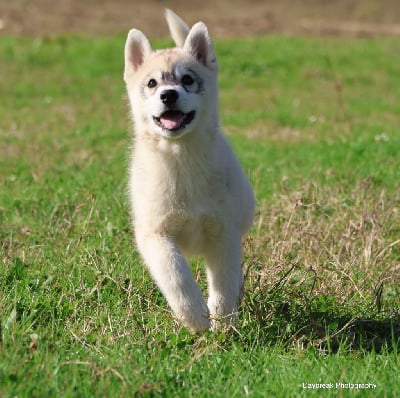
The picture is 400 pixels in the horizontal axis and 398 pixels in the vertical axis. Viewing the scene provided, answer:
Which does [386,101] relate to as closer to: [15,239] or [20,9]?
[15,239]

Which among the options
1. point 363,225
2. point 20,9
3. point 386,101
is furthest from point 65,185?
point 20,9

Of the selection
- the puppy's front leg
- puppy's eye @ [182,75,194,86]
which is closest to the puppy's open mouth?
Answer: puppy's eye @ [182,75,194,86]

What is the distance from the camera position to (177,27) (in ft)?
15.8

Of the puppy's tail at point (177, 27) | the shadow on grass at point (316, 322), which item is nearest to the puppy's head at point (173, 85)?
the puppy's tail at point (177, 27)

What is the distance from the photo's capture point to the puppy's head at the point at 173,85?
13.6 ft

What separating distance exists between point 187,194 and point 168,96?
0.52 metres

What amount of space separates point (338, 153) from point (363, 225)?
281 cm

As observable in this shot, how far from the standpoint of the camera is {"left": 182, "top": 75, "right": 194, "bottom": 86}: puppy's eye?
14.1 feet

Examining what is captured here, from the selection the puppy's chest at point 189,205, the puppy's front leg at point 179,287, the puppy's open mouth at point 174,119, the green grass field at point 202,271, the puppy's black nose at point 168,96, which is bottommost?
the green grass field at point 202,271

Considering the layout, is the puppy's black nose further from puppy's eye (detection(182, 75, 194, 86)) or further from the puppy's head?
puppy's eye (detection(182, 75, 194, 86))

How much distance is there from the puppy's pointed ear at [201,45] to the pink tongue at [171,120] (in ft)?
1.65

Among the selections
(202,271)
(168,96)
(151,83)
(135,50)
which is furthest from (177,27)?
(202,271)

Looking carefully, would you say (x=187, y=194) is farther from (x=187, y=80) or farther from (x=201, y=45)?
(x=201, y=45)

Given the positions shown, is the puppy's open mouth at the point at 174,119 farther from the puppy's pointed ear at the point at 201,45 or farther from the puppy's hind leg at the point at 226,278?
the puppy's hind leg at the point at 226,278
